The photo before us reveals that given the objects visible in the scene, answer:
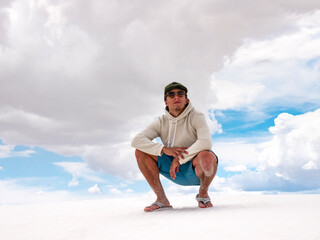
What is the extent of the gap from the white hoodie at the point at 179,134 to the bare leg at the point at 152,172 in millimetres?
132

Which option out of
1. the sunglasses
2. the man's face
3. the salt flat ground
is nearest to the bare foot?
the salt flat ground

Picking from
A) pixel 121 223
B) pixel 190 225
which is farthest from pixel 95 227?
pixel 190 225

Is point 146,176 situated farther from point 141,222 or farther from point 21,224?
point 21,224

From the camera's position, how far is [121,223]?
10.8 ft

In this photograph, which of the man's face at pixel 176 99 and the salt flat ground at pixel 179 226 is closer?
the salt flat ground at pixel 179 226

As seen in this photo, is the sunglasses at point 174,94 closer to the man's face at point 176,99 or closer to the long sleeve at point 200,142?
the man's face at point 176,99

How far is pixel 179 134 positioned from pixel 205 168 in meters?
0.62

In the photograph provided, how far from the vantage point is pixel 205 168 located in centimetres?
391

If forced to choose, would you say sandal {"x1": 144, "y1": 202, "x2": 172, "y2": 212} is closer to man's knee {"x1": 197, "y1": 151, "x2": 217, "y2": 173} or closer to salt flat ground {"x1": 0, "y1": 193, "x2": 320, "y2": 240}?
salt flat ground {"x1": 0, "y1": 193, "x2": 320, "y2": 240}

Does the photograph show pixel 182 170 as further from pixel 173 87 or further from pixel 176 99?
pixel 173 87

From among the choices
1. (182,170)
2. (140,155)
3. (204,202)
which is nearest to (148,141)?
→ (140,155)

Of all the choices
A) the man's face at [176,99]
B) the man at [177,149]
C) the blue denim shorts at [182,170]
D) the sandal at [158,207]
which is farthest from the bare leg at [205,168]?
the man's face at [176,99]

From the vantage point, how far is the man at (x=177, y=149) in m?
3.98

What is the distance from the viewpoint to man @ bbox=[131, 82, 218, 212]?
398 centimetres
